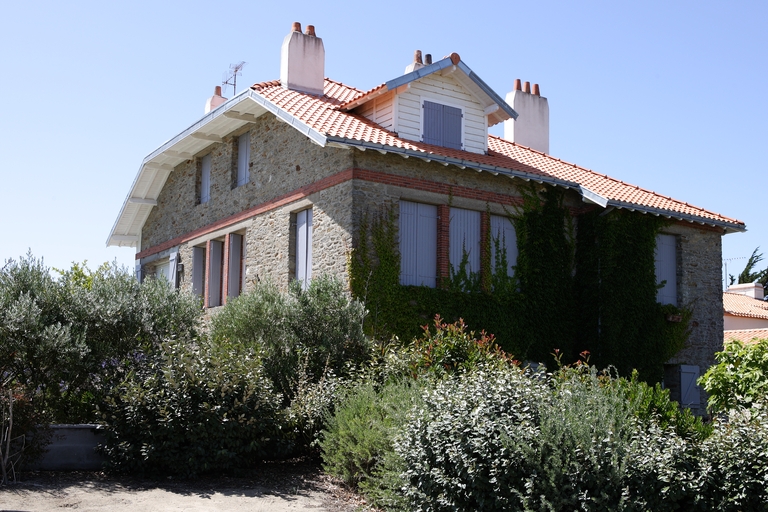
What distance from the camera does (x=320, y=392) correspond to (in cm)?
1081

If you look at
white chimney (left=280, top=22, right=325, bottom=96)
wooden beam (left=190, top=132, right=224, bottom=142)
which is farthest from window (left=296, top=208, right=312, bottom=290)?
wooden beam (left=190, top=132, right=224, bottom=142)

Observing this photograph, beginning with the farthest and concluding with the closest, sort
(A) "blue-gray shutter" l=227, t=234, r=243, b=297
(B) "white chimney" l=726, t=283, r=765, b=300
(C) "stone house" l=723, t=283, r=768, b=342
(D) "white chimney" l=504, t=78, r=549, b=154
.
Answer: (B) "white chimney" l=726, t=283, r=765, b=300 < (C) "stone house" l=723, t=283, r=768, b=342 < (D) "white chimney" l=504, t=78, r=549, b=154 < (A) "blue-gray shutter" l=227, t=234, r=243, b=297

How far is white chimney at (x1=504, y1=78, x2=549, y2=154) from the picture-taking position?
67.3ft

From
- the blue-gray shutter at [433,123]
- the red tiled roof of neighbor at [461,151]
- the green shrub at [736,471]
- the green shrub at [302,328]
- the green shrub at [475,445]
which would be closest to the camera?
the green shrub at [475,445]

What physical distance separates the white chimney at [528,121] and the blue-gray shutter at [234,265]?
295 inches

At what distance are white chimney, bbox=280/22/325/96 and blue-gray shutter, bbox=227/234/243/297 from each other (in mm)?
3619

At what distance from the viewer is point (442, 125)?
53.0ft

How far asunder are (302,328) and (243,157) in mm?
6745

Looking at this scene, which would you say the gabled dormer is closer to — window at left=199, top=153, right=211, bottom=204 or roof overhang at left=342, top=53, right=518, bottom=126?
roof overhang at left=342, top=53, right=518, bottom=126

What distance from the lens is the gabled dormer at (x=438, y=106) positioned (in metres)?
15.6

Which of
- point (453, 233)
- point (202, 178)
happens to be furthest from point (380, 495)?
point (202, 178)

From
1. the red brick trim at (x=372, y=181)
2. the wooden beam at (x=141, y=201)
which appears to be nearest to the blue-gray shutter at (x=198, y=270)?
the red brick trim at (x=372, y=181)

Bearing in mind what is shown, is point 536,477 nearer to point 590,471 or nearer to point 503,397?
point 590,471

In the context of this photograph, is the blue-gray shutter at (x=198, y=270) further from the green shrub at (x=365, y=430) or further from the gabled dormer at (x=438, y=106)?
the green shrub at (x=365, y=430)
